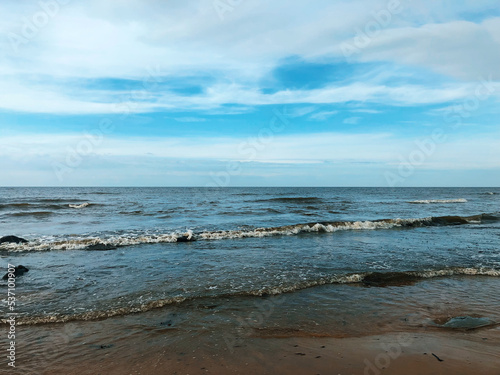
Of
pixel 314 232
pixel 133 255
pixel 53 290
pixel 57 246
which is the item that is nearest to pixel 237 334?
pixel 53 290

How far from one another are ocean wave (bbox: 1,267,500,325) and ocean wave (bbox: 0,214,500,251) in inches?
300

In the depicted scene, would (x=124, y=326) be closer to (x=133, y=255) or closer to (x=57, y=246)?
(x=133, y=255)

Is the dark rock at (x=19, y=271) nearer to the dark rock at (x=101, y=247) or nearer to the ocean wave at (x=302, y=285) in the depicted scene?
the dark rock at (x=101, y=247)

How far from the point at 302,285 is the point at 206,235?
9.15 meters

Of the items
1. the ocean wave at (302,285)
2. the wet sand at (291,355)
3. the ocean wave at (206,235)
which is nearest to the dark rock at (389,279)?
the ocean wave at (302,285)

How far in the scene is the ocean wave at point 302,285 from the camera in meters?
6.14

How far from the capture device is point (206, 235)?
1623cm

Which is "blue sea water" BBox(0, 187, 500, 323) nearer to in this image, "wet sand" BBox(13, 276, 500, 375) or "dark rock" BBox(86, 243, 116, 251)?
"dark rock" BBox(86, 243, 116, 251)

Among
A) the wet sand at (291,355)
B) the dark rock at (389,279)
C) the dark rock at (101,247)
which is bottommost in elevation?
the dark rock at (101,247)

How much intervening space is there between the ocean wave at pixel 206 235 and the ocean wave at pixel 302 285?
7608 mm

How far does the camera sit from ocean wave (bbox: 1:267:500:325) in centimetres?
614

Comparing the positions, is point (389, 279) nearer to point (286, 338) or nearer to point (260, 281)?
point (260, 281)

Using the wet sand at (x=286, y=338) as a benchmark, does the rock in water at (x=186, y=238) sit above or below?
below

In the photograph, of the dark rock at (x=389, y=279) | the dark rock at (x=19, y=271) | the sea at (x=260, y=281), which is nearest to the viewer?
the sea at (x=260, y=281)
